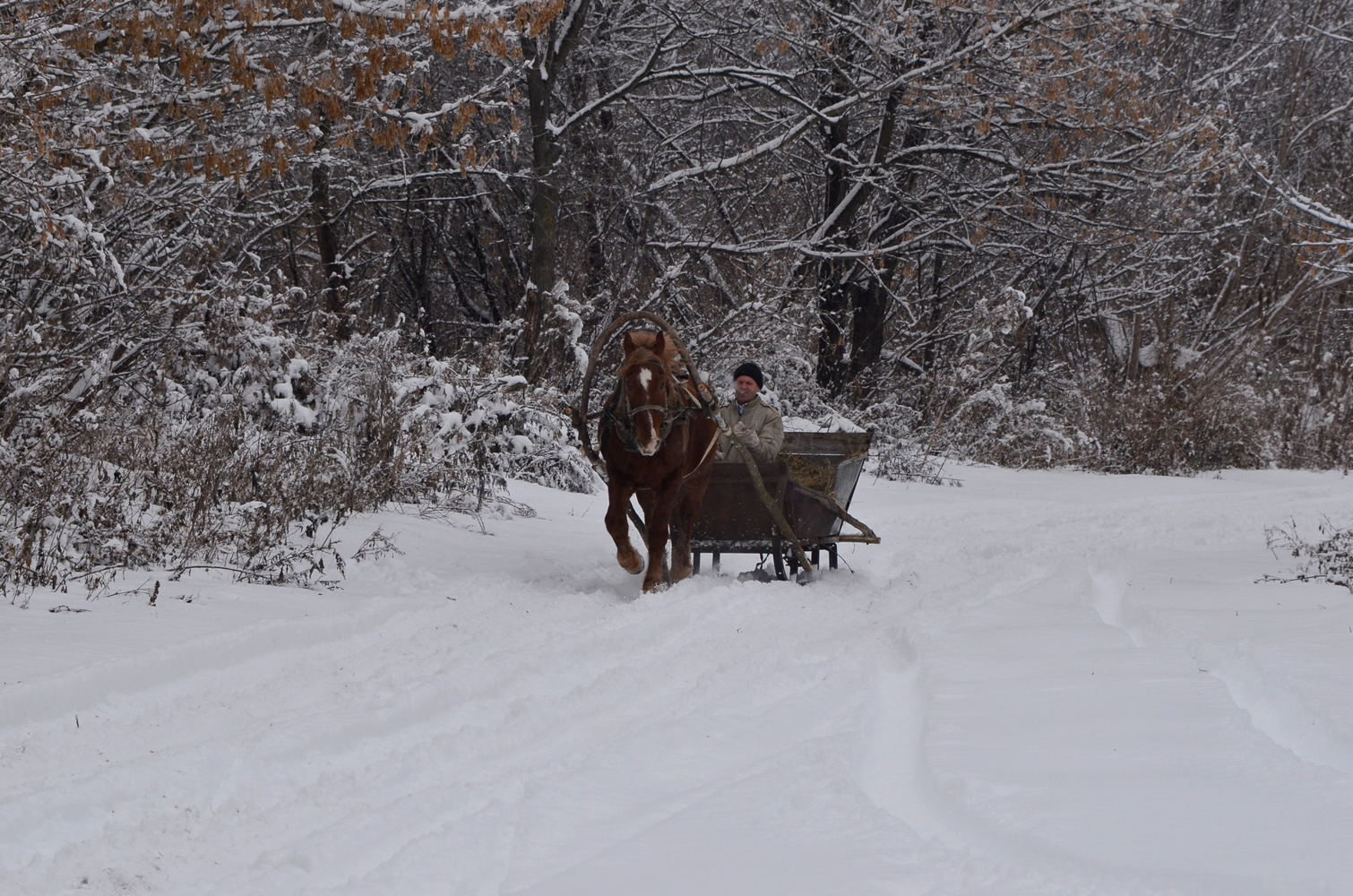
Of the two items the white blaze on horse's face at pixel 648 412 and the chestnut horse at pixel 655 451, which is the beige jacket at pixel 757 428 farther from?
the white blaze on horse's face at pixel 648 412

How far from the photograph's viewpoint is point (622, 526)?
8.76 meters

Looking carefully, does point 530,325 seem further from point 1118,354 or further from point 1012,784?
point 1118,354

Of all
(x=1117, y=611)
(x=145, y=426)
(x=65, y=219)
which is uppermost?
(x=65, y=219)

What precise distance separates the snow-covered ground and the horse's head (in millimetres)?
1028

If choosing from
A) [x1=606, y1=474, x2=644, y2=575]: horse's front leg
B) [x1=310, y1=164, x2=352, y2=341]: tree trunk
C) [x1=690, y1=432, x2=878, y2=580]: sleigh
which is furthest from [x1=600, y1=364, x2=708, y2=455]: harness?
[x1=310, y1=164, x2=352, y2=341]: tree trunk

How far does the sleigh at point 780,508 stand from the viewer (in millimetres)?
9430

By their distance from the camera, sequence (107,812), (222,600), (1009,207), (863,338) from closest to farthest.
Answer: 1. (107,812)
2. (222,600)
3. (1009,207)
4. (863,338)

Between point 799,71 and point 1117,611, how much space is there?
11.4 m

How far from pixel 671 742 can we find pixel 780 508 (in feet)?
15.7

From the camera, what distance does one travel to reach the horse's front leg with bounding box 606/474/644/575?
8711 mm

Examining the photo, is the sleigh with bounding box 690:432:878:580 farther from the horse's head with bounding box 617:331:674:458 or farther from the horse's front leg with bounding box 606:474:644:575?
the horse's head with bounding box 617:331:674:458

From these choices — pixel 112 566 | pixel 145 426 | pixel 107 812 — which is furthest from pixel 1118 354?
pixel 107 812

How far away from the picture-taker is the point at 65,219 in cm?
849

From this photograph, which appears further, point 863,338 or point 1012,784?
point 863,338
